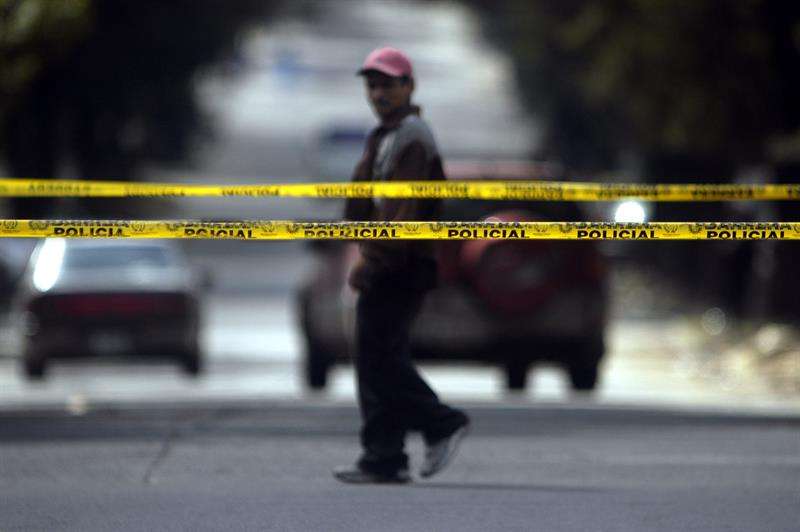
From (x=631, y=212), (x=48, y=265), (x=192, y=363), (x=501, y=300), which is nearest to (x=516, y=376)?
(x=501, y=300)

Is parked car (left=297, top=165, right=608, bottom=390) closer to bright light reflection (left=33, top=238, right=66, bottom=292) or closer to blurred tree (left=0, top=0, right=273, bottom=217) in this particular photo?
bright light reflection (left=33, top=238, right=66, bottom=292)

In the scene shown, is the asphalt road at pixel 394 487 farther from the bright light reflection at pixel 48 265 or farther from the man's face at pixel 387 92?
the bright light reflection at pixel 48 265

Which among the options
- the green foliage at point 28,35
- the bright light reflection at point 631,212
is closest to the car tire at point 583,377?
the bright light reflection at point 631,212

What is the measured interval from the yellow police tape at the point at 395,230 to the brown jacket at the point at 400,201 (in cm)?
22

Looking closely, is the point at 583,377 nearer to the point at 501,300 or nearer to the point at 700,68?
the point at 501,300

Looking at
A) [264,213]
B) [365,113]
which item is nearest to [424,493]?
[264,213]

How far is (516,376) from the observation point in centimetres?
1575

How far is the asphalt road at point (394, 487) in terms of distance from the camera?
7.89 m

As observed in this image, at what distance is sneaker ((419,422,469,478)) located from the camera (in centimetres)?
889

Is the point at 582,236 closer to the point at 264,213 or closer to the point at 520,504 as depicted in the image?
the point at 520,504

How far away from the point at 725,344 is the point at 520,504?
1379 centimetres

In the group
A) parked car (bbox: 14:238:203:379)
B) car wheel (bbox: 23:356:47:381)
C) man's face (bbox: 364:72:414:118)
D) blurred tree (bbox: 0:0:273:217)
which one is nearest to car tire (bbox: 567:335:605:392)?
parked car (bbox: 14:238:203:379)

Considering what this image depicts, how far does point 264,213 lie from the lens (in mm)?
56781

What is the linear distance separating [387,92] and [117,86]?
1013 inches
